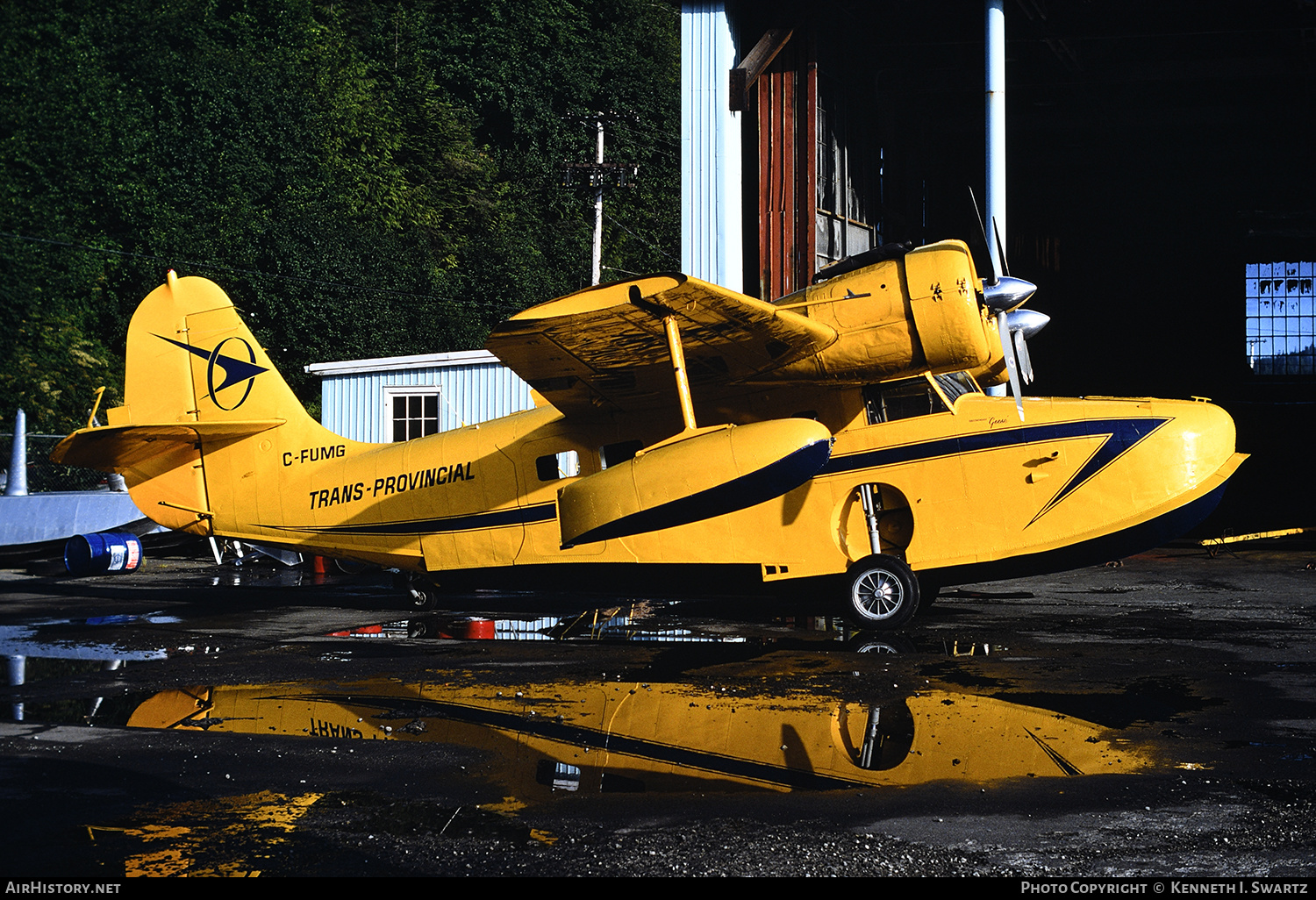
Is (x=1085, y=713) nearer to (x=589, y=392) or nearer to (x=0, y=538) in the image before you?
(x=589, y=392)

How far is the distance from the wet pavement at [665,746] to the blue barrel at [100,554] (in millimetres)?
3897

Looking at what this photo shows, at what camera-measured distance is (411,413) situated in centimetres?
2144

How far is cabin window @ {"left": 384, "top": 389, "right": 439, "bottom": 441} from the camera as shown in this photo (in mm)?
21344

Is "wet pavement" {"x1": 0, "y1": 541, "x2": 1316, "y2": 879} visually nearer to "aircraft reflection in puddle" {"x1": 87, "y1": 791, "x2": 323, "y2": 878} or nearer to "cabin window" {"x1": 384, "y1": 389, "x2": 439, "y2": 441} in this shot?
"aircraft reflection in puddle" {"x1": 87, "y1": 791, "x2": 323, "y2": 878}

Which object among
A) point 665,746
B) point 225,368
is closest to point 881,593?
point 665,746

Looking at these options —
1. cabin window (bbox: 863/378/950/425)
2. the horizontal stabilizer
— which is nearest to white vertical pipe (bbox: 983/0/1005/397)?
cabin window (bbox: 863/378/950/425)

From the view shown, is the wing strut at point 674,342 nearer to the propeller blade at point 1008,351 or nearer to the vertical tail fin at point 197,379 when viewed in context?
the propeller blade at point 1008,351

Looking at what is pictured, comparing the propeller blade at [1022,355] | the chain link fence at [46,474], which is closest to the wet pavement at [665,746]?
the propeller blade at [1022,355]

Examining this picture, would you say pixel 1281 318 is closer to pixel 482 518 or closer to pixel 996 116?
pixel 996 116

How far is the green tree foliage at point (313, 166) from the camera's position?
42906 millimetres

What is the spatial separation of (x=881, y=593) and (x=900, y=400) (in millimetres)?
1862

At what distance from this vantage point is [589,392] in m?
11.4

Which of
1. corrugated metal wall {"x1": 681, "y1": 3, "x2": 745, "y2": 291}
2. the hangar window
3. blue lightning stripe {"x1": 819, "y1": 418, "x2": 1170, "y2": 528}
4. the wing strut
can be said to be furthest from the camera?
the hangar window

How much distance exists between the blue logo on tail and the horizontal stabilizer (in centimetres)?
33
